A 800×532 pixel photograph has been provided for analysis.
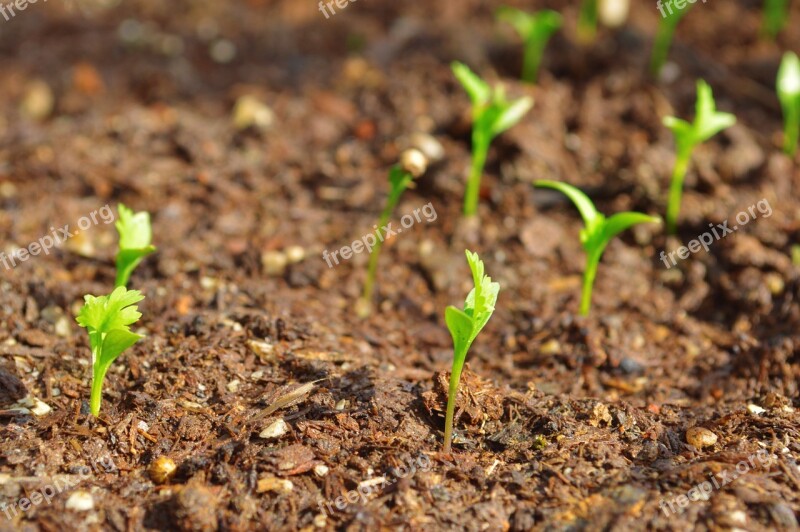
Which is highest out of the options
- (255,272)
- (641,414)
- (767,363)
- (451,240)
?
(255,272)

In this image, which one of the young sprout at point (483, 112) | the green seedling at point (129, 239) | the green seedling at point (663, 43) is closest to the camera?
the green seedling at point (129, 239)

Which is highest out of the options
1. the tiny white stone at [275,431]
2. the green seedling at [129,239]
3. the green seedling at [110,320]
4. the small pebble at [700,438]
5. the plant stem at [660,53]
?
the green seedling at [129,239]

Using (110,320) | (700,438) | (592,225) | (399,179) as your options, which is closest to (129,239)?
(110,320)

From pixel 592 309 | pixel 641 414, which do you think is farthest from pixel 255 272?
pixel 641 414

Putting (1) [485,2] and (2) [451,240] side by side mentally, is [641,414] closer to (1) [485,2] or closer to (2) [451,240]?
(2) [451,240]

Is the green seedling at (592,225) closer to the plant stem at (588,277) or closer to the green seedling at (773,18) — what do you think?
the plant stem at (588,277)

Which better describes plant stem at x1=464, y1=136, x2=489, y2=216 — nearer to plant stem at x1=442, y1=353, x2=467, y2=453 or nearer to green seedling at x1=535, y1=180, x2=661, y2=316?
green seedling at x1=535, y1=180, x2=661, y2=316

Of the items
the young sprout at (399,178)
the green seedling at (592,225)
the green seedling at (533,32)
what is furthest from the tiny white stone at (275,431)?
the green seedling at (533,32)

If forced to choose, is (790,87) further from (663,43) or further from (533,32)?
(533,32)
